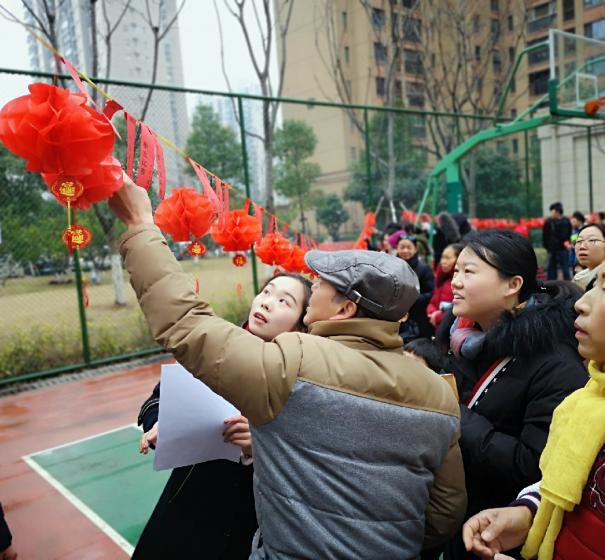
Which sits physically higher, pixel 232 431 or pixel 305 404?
pixel 305 404

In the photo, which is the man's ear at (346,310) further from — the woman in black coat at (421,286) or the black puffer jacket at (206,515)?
the woman in black coat at (421,286)

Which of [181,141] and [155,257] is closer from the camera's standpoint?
[155,257]

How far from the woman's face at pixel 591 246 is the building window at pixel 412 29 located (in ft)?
33.0

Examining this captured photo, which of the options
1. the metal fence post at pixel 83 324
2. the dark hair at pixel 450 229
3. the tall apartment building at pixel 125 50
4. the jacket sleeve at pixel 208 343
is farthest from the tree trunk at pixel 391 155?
the jacket sleeve at pixel 208 343

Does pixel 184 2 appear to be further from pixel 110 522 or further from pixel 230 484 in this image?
pixel 230 484

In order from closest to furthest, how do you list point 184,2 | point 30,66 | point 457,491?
point 457,491, point 30,66, point 184,2

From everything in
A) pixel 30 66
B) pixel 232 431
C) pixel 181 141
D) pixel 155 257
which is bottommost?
pixel 232 431

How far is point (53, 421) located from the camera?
15.2 ft

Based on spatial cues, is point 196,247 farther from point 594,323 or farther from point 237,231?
point 594,323

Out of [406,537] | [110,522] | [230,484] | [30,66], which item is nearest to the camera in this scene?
[406,537]

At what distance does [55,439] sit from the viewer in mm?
4230

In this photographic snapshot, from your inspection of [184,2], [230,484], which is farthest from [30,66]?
[230,484]

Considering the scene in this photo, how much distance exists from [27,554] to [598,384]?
9.27 feet

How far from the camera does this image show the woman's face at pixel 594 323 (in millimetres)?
1065
